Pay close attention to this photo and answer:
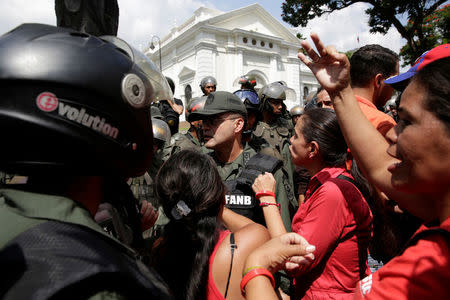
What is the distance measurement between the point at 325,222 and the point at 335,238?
113mm

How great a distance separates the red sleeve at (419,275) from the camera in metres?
0.87

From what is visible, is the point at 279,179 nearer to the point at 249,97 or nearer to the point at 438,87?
the point at 438,87

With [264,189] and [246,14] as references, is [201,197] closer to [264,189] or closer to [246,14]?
[264,189]

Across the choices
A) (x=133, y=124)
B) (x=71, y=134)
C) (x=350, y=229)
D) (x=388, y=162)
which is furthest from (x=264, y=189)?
(x=71, y=134)

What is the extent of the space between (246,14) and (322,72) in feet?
104

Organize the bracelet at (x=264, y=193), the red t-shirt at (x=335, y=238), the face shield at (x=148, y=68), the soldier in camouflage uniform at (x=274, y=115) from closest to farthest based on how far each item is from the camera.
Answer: the face shield at (x=148, y=68) < the red t-shirt at (x=335, y=238) < the bracelet at (x=264, y=193) < the soldier in camouflage uniform at (x=274, y=115)

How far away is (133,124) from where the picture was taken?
116 cm

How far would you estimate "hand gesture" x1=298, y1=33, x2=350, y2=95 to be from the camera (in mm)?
1542

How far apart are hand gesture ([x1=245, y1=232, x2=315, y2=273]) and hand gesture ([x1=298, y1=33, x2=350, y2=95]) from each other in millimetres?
773

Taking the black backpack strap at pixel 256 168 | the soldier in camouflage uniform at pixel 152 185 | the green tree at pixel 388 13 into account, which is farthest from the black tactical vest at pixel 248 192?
Answer: the green tree at pixel 388 13

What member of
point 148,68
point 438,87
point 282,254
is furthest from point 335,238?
point 148,68

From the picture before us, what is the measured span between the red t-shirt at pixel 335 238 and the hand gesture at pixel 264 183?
407mm

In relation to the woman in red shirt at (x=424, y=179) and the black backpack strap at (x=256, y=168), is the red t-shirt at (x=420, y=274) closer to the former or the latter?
the woman in red shirt at (x=424, y=179)

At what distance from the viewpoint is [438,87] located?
99 cm
